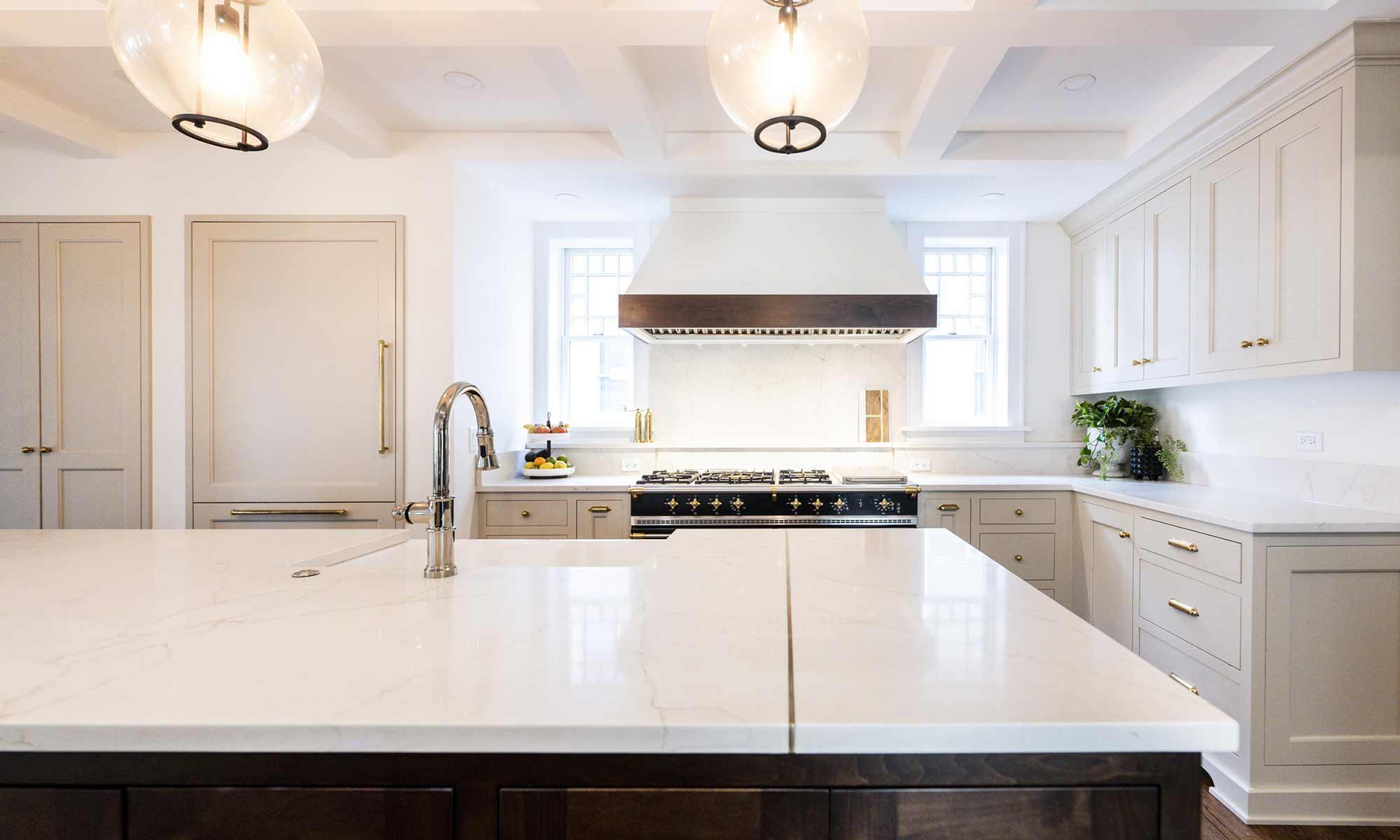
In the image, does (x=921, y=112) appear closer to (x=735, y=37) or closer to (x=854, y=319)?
(x=854, y=319)

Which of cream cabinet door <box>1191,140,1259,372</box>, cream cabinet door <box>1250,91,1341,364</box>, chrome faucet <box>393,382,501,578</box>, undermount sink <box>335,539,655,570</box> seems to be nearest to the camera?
chrome faucet <box>393,382,501,578</box>

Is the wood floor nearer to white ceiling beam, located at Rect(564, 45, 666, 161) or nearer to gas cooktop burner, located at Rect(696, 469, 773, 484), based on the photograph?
gas cooktop burner, located at Rect(696, 469, 773, 484)

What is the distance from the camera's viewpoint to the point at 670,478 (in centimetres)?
323

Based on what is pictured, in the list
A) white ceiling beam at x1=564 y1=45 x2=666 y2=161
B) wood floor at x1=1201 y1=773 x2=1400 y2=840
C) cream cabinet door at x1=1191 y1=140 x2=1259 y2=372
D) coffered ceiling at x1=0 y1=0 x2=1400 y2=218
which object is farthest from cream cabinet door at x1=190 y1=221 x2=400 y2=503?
cream cabinet door at x1=1191 y1=140 x2=1259 y2=372

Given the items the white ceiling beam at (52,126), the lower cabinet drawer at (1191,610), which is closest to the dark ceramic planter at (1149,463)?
the lower cabinet drawer at (1191,610)

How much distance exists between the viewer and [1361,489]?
84.7 inches

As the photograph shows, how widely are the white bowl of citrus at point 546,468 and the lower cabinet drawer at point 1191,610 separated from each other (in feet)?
9.39

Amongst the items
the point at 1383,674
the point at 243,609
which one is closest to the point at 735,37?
the point at 243,609

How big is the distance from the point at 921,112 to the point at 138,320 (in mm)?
3680

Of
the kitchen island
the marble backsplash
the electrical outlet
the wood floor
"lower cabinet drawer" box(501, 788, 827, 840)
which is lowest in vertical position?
the wood floor

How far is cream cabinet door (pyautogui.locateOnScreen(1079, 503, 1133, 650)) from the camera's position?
2.58 meters

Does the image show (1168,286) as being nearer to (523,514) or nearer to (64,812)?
(523,514)

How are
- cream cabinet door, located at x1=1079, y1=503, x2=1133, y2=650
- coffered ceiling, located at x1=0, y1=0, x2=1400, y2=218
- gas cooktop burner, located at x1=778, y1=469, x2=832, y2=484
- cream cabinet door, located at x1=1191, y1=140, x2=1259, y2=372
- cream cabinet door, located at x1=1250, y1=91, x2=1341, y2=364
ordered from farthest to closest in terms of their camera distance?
gas cooktop burner, located at x1=778, y1=469, x2=832, y2=484 → cream cabinet door, located at x1=1079, y1=503, x2=1133, y2=650 → cream cabinet door, located at x1=1191, y1=140, x2=1259, y2=372 → cream cabinet door, located at x1=1250, y1=91, x2=1341, y2=364 → coffered ceiling, located at x1=0, y1=0, x2=1400, y2=218

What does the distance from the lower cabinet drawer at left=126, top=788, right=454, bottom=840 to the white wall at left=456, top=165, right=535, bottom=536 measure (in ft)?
7.24
